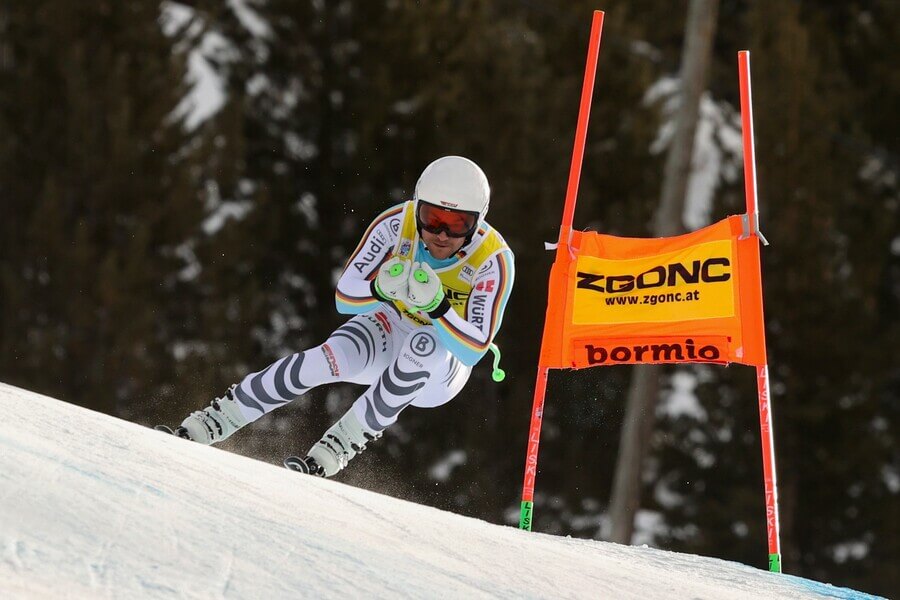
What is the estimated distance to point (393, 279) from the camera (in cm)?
565

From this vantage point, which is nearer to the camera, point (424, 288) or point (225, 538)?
point (225, 538)

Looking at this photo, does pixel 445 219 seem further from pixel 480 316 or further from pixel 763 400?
pixel 763 400

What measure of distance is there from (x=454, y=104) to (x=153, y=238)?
4392mm

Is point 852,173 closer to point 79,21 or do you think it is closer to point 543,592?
point 79,21

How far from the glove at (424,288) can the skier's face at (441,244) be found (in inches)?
13.7

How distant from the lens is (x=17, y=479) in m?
3.46

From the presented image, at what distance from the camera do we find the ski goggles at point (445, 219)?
599 centimetres

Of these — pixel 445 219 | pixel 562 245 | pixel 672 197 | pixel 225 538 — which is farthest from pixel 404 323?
pixel 672 197

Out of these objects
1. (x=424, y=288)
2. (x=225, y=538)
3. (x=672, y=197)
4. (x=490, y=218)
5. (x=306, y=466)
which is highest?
(x=490, y=218)

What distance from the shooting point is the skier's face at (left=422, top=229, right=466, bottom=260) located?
603 centimetres

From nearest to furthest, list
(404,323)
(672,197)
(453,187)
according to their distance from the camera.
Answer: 1. (453,187)
2. (404,323)
3. (672,197)

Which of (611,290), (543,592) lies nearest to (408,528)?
(543,592)

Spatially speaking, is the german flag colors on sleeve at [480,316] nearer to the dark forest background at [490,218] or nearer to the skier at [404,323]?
the skier at [404,323]

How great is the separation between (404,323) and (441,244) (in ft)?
1.31
